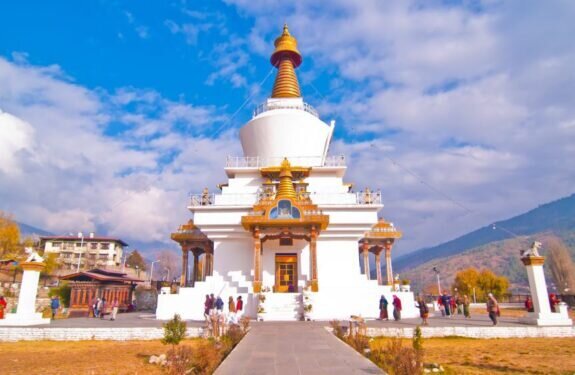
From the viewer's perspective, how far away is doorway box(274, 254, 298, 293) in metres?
20.9

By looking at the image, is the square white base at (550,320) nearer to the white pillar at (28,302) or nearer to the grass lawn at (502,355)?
the grass lawn at (502,355)

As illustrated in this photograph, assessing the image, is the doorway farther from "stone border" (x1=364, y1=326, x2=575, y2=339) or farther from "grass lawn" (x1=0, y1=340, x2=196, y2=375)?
"grass lawn" (x1=0, y1=340, x2=196, y2=375)

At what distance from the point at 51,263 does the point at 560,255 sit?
2853 inches

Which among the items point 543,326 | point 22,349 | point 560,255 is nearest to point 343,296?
point 543,326

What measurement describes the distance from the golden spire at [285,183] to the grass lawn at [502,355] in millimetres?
10305

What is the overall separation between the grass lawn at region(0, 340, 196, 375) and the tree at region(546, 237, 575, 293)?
63177 mm

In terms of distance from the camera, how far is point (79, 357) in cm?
1034

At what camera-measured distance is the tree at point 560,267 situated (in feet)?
184

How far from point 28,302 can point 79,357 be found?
8.04m

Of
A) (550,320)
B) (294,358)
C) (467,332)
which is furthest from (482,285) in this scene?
(294,358)

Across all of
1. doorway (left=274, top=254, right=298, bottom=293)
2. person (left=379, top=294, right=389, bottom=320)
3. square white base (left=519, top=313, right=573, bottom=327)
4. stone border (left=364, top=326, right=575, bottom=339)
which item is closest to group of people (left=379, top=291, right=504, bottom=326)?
person (left=379, top=294, right=389, bottom=320)

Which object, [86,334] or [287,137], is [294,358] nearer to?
[86,334]

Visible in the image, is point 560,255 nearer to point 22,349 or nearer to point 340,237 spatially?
point 340,237

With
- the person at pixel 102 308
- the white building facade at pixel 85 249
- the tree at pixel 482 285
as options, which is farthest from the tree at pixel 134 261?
the tree at pixel 482 285
